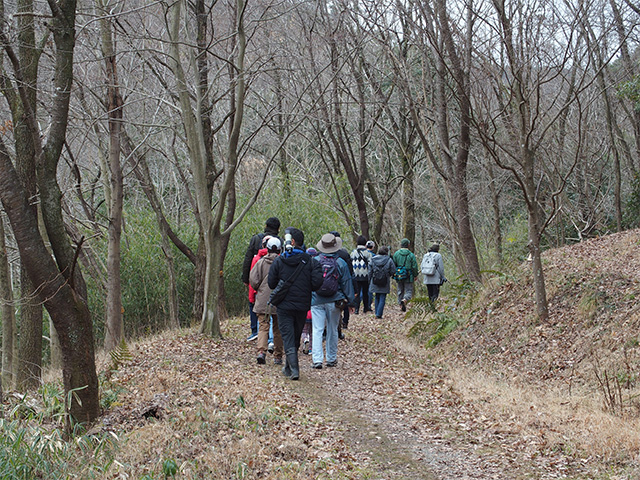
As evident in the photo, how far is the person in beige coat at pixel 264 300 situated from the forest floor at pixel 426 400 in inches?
17.3

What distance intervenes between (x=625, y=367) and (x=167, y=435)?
235 inches

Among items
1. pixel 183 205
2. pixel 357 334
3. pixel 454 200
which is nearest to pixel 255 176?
pixel 183 205

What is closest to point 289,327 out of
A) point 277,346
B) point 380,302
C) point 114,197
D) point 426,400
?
point 277,346

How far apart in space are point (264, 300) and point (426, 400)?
10.0 ft

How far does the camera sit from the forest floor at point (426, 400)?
18.8 feet

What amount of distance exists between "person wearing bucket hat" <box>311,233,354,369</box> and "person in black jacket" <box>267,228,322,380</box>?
32 cm

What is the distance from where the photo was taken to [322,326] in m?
9.92

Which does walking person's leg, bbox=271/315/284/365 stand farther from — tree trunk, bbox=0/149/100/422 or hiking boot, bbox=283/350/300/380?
tree trunk, bbox=0/149/100/422

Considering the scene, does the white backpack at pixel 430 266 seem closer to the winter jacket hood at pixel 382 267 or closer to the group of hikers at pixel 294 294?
the winter jacket hood at pixel 382 267

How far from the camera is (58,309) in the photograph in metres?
6.55

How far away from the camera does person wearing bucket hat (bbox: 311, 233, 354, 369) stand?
9812mm

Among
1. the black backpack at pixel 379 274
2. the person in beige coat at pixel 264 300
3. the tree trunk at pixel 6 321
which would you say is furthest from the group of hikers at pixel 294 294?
the black backpack at pixel 379 274

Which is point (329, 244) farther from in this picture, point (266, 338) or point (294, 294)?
point (266, 338)

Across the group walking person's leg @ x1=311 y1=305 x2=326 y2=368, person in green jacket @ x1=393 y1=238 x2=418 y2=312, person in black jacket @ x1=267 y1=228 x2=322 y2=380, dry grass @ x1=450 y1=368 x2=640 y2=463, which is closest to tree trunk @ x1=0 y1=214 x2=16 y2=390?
person in black jacket @ x1=267 y1=228 x2=322 y2=380
